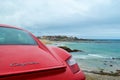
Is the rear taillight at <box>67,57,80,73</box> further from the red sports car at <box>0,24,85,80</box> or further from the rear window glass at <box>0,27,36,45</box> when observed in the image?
the rear window glass at <box>0,27,36,45</box>

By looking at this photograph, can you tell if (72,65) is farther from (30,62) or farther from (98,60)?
(98,60)

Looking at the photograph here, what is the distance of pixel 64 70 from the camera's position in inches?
109

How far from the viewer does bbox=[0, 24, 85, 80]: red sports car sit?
91.0 inches

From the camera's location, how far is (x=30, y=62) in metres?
2.51

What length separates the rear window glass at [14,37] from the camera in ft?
10.4

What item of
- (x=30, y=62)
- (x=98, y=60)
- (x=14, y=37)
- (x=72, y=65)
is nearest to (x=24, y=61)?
(x=30, y=62)

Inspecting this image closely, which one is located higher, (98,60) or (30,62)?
(30,62)

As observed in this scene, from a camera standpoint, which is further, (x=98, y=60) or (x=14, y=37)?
(x=98, y=60)

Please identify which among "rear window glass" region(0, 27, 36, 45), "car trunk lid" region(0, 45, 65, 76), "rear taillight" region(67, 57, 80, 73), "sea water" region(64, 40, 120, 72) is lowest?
"sea water" region(64, 40, 120, 72)

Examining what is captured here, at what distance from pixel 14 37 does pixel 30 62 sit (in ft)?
3.25

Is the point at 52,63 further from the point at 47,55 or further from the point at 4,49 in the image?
the point at 4,49

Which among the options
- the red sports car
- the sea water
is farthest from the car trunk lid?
the sea water

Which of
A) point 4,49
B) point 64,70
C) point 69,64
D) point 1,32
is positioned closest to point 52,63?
point 64,70

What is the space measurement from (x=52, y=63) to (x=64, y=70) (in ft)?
0.59
